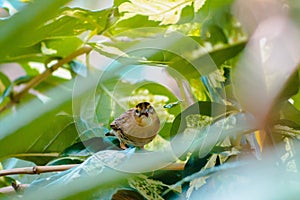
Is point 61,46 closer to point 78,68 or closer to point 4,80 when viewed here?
point 78,68

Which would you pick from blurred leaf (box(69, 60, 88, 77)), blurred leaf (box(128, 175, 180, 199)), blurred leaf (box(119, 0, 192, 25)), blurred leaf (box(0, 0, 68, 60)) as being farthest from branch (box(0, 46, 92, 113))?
blurred leaf (box(0, 0, 68, 60))

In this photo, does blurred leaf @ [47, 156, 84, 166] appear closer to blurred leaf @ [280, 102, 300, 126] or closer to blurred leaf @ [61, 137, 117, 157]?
blurred leaf @ [61, 137, 117, 157]

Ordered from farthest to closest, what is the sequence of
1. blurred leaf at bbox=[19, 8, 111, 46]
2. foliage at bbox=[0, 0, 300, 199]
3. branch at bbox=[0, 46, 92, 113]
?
branch at bbox=[0, 46, 92, 113]
blurred leaf at bbox=[19, 8, 111, 46]
foliage at bbox=[0, 0, 300, 199]

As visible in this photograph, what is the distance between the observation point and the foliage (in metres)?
0.33

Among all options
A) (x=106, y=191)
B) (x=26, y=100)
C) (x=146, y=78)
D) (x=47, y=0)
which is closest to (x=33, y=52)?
(x=26, y=100)

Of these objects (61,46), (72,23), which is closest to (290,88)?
(72,23)

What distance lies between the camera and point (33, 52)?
2.05 ft

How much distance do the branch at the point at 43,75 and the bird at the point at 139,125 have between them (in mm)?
231

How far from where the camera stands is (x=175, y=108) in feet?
1.29

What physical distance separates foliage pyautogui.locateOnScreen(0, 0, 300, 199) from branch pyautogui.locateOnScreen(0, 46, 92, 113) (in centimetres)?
5

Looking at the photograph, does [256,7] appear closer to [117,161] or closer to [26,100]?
[117,161]

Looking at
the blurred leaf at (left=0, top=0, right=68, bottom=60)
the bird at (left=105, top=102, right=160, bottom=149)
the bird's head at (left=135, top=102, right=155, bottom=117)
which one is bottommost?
the bird at (left=105, top=102, right=160, bottom=149)

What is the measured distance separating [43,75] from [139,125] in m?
0.34

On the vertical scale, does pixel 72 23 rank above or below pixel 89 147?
above
